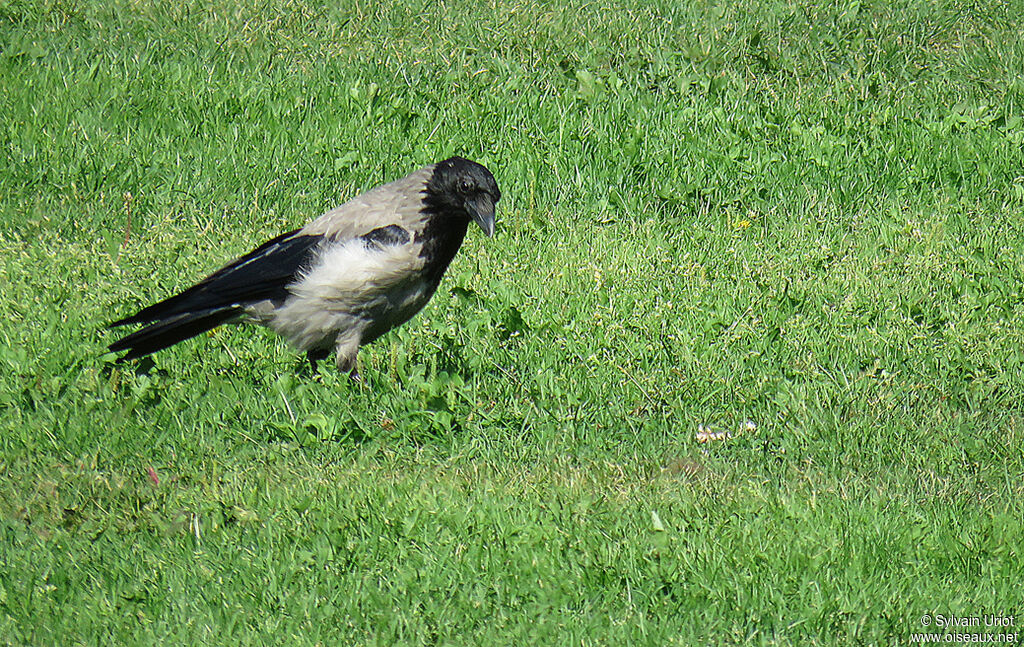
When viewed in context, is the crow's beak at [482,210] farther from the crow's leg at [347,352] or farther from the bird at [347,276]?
the crow's leg at [347,352]

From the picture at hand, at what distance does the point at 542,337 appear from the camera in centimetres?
587

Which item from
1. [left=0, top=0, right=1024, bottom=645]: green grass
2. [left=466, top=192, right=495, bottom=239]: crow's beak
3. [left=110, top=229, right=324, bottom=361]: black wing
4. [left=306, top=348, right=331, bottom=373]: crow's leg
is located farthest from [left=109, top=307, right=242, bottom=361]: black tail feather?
[left=466, top=192, right=495, bottom=239]: crow's beak

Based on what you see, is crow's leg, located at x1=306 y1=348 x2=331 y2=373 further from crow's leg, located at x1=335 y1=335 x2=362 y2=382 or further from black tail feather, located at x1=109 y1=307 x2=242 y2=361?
black tail feather, located at x1=109 y1=307 x2=242 y2=361

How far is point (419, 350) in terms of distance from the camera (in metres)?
5.95

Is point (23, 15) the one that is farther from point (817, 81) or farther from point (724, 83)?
point (817, 81)

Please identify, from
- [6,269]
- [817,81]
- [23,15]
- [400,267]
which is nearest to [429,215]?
[400,267]

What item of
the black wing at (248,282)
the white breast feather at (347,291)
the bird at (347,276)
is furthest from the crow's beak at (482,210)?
the black wing at (248,282)

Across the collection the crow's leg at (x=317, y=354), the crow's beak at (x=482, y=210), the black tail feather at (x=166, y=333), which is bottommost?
the crow's leg at (x=317, y=354)

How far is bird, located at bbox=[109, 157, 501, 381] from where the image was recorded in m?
5.57

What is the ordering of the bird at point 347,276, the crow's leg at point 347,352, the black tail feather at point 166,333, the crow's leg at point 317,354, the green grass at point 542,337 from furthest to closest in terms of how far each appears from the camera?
the crow's leg at point 317,354
the crow's leg at point 347,352
the bird at point 347,276
the black tail feather at point 166,333
the green grass at point 542,337

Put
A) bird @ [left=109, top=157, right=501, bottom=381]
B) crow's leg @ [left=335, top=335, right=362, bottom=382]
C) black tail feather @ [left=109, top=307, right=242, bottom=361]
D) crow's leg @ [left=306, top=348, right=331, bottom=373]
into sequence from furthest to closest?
crow's leg @ [left=306, top=348, right=331, bottom=373], crow's leg @ [left=335, top=335, right=362, bottom=382], bird @ [left=109, top=157, right=501, bottom=381], black tail feather @ [left=109, top=307, right=242, bottom=361]

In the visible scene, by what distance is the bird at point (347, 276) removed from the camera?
18.3ft

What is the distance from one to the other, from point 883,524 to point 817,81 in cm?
504

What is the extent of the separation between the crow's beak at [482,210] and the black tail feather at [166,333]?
→ 117 centimetres
